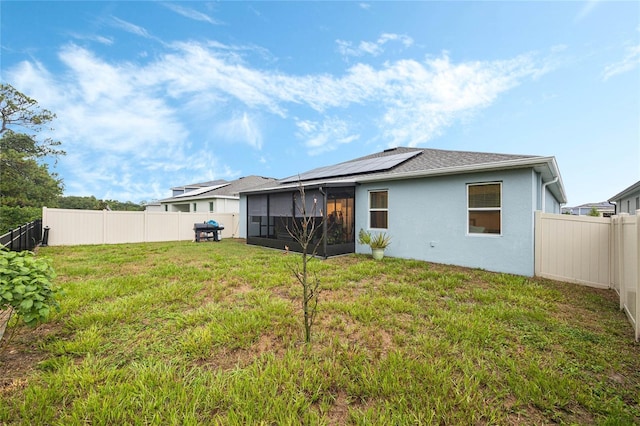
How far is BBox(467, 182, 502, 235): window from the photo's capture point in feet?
20.4

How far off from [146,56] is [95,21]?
6.97ft

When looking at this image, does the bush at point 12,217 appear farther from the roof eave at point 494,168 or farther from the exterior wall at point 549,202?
the exterior wall at point 549,202

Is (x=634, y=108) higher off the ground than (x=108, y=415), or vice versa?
(x=634, y=108)

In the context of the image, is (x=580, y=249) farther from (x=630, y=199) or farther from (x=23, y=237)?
(x=23, y=237)

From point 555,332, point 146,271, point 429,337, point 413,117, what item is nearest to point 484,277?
point 555,332

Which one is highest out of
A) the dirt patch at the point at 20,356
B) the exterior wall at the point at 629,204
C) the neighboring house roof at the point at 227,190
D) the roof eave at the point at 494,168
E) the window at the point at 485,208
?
the neighboring house roof at the point at 227,190

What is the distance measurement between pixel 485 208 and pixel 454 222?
32.2 inches

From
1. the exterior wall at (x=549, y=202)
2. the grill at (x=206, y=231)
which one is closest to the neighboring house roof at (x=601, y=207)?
the exterior wall at (x=549, y=202)

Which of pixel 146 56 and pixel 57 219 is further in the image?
pixel 146 56

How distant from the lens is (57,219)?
34.0ft

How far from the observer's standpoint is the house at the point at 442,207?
19.3ft

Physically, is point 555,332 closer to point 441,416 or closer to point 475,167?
point 441,416

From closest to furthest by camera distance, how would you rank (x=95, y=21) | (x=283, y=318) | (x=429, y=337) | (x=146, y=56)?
1. (x=429, y=337)
2. (x=283, y=318)
3. (x=95, y=21)
4. (x=146, y=56)

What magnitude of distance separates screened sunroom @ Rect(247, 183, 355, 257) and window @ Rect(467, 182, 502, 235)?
12.2ft
